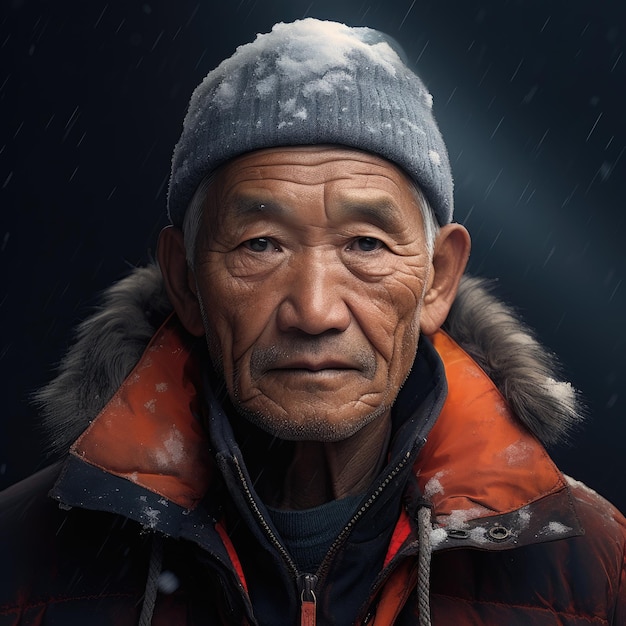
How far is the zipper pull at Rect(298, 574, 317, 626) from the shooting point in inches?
88.6

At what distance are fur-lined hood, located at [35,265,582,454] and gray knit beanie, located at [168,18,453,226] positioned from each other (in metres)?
0.36

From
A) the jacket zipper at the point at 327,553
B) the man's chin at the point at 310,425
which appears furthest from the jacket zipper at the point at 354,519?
the man's chin at the point at 310,425

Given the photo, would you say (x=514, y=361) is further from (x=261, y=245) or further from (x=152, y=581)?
(x=152, y=581)

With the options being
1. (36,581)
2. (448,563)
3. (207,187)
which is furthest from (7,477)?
(448,563)

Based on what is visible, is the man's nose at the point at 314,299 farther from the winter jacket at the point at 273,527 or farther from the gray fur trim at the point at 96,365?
the gray fur trim at the point at 96,365

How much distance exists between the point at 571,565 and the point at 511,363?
56 cm

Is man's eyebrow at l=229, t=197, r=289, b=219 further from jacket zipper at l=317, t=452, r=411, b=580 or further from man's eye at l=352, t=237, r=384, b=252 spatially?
jacket zipper at l=317, t=452, r=411, b=580

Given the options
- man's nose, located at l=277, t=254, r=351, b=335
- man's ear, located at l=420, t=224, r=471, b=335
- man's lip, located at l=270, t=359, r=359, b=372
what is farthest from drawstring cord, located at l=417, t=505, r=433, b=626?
man's ear, located at l=420, t=224, r=471, b=335

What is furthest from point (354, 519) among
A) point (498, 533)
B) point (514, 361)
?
point (514, 361)

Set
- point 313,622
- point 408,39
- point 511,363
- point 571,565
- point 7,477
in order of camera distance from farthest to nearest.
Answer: point 7,477
point 408,39
point 511,363
point 571,565
point 313,622

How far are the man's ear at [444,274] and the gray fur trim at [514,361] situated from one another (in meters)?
0.08

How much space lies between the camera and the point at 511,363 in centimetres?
261

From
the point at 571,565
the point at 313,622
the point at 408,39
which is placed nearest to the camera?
the point at 313,622

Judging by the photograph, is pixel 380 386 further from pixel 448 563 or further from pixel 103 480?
pixel 103 480
